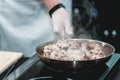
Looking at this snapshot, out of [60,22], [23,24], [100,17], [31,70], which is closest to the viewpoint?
[31,70]

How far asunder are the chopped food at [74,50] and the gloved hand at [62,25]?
44 millimetres

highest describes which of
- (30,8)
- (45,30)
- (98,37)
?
(30,8)

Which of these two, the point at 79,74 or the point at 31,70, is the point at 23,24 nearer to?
the point at 31,70

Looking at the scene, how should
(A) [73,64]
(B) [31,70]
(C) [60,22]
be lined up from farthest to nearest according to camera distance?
(C) [60,22], (B) [31,70], (A) [73,64]

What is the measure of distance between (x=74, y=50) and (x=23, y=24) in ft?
→ 2.26

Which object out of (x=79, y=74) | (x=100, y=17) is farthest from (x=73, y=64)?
(x=100, y=17)

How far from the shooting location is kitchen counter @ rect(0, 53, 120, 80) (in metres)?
1.32

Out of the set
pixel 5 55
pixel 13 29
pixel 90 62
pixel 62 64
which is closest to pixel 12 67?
pixel 5 55

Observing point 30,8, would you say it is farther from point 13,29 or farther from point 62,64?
point 62,64

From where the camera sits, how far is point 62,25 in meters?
1.56

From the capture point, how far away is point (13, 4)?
2.01 m

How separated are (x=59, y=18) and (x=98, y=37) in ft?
4.67

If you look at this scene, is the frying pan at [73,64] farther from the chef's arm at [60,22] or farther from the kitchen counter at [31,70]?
the chef's arm at [60,22]

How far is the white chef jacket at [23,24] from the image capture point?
202 cm
